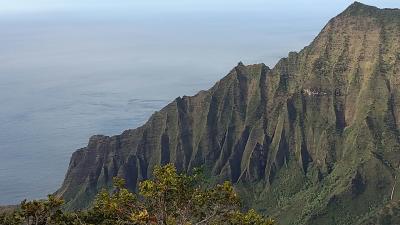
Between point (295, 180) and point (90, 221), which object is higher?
point (90, 221)

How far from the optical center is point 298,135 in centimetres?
15300

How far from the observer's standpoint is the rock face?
134 metres

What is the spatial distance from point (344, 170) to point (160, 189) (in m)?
116

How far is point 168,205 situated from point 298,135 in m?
125

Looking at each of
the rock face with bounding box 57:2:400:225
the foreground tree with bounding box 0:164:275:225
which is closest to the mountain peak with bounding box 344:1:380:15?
the rock face with bounding box 57:2:400:225

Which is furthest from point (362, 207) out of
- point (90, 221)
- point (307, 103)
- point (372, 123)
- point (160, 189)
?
point (160, 189)

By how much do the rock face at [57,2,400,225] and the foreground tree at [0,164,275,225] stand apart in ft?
320

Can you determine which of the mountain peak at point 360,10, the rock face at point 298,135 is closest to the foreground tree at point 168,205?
the rock face at point 298,135

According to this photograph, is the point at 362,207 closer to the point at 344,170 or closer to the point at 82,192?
the point at 344,170

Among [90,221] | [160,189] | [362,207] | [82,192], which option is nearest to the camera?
[160,189]

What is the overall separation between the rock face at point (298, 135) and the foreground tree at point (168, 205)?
320 ft

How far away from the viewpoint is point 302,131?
153 meters

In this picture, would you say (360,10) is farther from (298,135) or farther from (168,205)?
(168,205)

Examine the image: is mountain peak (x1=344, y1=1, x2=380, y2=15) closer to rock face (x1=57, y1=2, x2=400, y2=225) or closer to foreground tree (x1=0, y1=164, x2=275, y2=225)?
rock face (x1=57, y1=2, x2=400, y2=225)
